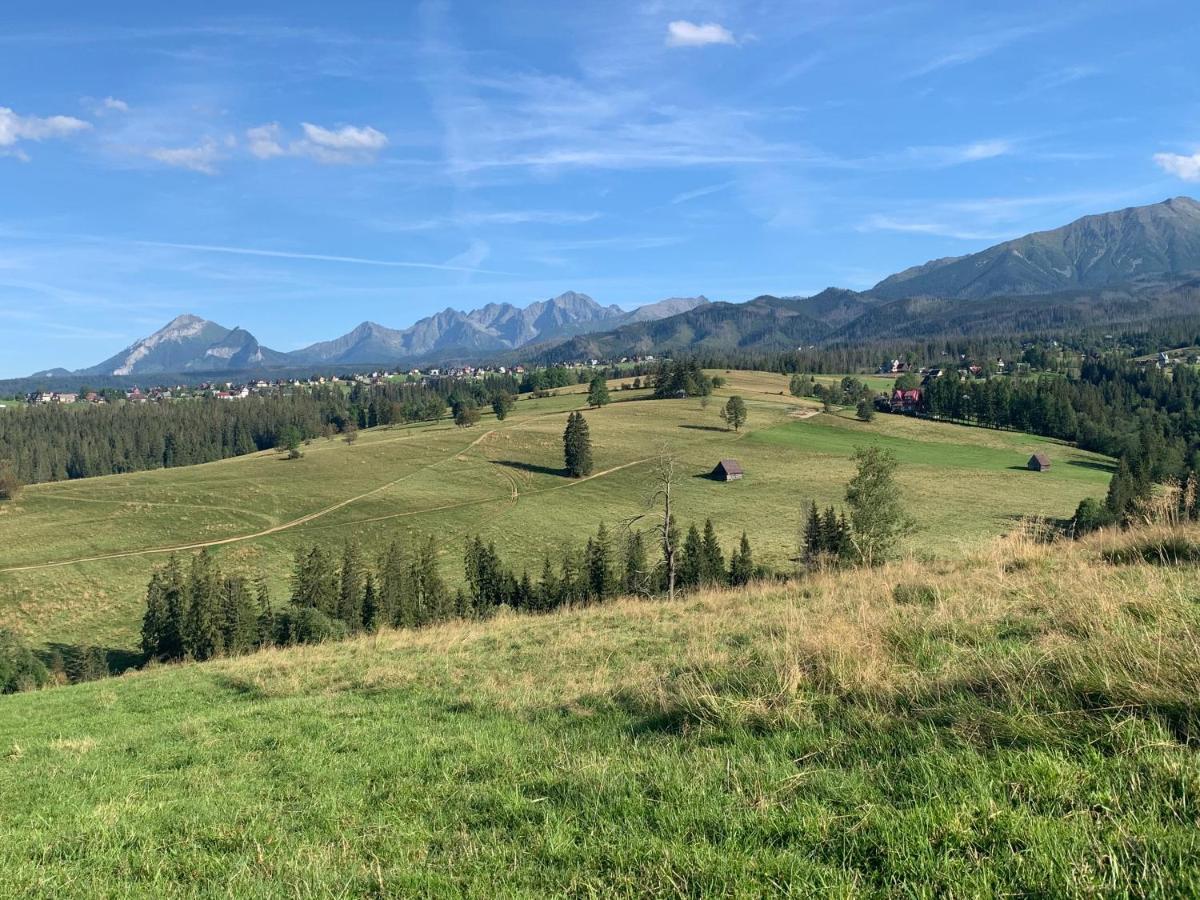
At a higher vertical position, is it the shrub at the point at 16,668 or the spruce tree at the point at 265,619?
the shrub at the point at 16,668

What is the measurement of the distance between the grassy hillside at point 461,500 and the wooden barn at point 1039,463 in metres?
2.81

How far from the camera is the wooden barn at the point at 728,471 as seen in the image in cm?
9944

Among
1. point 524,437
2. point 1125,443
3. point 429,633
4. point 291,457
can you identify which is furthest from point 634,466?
point 1125,443

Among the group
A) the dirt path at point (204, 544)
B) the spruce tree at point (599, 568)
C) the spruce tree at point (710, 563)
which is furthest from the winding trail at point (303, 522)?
the spruce tree at point (710, 563)

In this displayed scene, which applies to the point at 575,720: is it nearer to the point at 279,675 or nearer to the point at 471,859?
the point at 471,859

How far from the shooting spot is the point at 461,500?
90.1m

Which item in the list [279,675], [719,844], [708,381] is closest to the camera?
[719,844]

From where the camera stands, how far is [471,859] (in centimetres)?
481

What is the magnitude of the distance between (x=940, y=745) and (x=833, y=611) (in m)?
6.60

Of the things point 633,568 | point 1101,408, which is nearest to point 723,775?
point 633,568

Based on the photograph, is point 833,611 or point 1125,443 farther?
point 1125,443

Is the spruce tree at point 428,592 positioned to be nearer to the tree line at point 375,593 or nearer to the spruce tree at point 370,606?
the tree line at point 375,593

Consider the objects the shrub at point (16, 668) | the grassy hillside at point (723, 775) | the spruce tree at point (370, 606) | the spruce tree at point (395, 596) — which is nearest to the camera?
the grassy hillside at point (723, 775)

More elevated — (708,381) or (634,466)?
(708,381)
